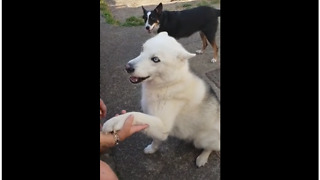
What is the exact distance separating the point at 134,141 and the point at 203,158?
44cm

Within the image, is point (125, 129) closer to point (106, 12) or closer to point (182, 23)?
point (106, 12)

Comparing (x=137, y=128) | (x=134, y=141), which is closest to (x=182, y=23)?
(x=134, y=141)

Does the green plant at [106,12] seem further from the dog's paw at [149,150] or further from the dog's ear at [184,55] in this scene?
the dog's paw at [149,150]

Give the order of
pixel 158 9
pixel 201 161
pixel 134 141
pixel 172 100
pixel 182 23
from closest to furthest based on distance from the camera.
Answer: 1. pixel 172 100
2. pixel 201 161
3. pixel 134 141
4. pixel 158 9
5. pixel 182 23

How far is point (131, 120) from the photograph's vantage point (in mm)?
1451

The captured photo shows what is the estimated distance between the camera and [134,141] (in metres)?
1.94

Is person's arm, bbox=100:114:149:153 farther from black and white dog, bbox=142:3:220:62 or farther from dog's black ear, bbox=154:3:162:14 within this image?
black and white dog, bbox=142:3:220:62

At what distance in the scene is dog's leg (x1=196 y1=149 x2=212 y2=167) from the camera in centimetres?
179

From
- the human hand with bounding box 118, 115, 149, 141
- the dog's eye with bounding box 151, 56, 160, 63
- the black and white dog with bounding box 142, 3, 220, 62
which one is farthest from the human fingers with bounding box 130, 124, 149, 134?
the black and white dog with bounding box 142, 3, 220, 62

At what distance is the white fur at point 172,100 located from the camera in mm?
1508

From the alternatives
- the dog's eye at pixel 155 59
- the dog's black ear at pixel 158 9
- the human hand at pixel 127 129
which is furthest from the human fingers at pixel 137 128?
the dog's black ear at pixel 158 9
